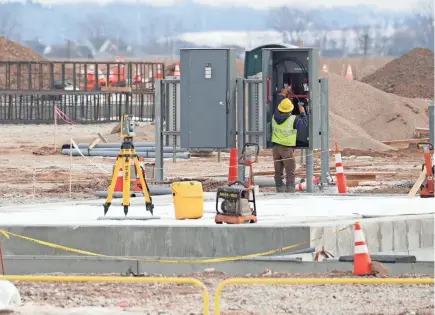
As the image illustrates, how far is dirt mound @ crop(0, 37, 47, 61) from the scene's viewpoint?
79.3 meters

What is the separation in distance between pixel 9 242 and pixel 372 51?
187 feet

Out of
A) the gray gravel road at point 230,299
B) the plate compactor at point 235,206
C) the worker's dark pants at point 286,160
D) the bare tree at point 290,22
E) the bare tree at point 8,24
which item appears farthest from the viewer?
the bare tree at point 8,24

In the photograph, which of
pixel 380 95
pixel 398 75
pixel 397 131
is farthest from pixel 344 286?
pixel 398 75

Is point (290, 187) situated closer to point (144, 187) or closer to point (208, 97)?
point (208, 97)

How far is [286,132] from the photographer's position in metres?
23.0

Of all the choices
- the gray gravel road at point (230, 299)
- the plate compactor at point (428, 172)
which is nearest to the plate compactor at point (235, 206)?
the gray gravel road at point (230, 299)

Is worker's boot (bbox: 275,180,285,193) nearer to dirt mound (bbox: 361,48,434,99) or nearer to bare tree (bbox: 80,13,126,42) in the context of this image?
dirt mound (bbox: 361,48,434,99)

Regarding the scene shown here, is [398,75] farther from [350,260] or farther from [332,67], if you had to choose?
[350,260]

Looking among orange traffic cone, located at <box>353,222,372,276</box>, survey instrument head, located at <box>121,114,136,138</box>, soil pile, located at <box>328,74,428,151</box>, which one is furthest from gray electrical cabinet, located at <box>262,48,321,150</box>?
soil pile, located at <box>328,74,428,151</box>

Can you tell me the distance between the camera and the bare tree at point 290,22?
68750mm

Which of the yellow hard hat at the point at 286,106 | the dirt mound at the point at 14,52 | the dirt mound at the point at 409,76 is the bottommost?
the yellow hard hat at the point at 286,106

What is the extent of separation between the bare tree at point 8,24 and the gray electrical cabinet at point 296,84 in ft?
174

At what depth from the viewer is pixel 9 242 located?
54.5 ft

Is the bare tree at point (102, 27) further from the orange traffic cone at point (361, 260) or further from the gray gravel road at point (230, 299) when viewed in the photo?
the gray gravel road at point (230, 299)
